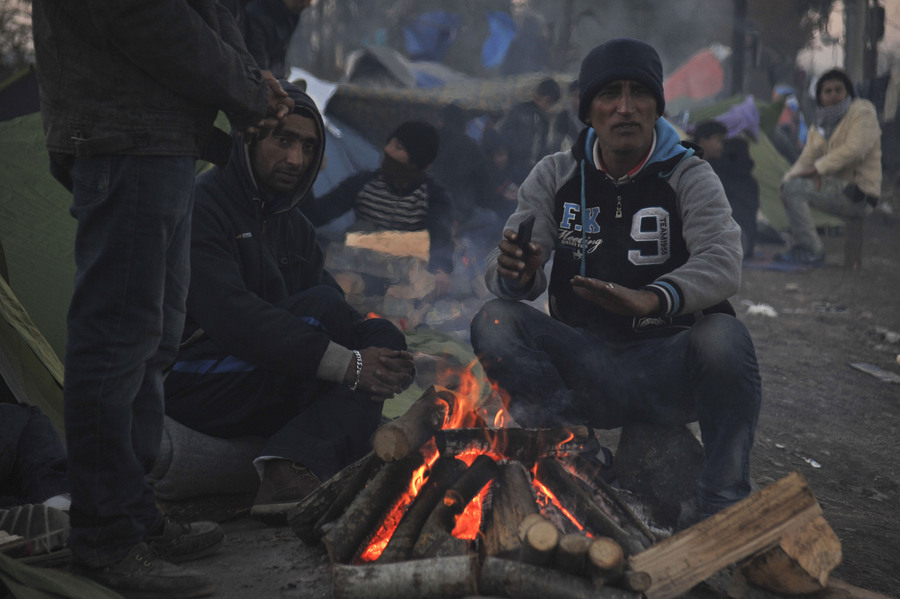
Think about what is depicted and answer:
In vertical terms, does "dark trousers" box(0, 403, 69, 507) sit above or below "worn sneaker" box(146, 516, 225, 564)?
above

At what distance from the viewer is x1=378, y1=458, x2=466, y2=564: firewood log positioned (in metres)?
1.94

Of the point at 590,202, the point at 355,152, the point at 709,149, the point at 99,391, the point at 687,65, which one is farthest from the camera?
the point at 687,65

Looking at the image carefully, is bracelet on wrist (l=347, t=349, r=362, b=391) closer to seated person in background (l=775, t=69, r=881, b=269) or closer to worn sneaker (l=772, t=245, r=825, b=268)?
seated person in background (l=775, t=69, r=881, b=269)

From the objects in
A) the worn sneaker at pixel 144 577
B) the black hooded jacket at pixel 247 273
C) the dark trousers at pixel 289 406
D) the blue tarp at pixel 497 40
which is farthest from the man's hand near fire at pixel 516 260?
the blue tarp at pixel 497 40

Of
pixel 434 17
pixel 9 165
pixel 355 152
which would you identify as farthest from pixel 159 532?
pixel 434 17

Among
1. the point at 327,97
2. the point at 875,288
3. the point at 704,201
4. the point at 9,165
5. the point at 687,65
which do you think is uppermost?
the point at 687,65

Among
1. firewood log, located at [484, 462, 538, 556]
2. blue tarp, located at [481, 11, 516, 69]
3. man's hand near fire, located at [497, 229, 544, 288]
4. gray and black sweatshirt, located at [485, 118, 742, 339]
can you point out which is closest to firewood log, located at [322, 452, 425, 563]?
firewood log, located at [484, 462, 538, 556]

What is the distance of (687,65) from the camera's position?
24422 mm

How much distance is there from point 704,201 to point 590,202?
438mm

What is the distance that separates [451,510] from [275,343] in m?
0.95

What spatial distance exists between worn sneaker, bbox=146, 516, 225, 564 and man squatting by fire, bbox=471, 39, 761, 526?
1.17 m

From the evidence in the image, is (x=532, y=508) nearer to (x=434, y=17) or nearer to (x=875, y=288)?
(x=875, y=288)

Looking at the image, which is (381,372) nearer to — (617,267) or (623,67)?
(617,267)

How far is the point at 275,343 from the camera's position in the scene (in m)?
2.63
